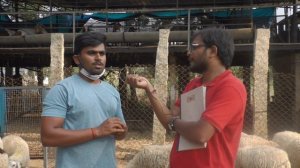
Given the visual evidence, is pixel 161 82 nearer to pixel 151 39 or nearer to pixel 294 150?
pixel 294 150

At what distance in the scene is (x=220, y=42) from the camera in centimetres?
260

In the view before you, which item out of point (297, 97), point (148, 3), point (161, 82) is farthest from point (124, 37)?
point (297, 97)

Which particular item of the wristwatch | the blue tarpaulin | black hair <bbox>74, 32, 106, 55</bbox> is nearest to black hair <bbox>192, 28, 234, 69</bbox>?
the wristwatch

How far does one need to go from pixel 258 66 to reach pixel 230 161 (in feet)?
24.1

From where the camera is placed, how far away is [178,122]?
2.61 m

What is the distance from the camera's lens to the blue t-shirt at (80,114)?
9.07ft

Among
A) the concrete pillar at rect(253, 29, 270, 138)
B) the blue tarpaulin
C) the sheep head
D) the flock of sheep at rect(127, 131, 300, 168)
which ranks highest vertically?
the blue tarpaulin

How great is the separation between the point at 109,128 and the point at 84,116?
18 cm

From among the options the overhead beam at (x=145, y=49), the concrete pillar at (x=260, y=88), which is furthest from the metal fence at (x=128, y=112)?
the concrete pillar at (x=260, y=88)

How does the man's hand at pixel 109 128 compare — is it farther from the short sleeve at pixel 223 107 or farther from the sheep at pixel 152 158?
the sheep at pixel 152 158

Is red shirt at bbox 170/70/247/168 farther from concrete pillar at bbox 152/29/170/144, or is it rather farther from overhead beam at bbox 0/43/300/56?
overhead beam at bbox 0/43/300/56

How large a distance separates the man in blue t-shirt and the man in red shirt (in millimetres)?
451

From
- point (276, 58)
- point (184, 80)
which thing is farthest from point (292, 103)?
point (184, 80)

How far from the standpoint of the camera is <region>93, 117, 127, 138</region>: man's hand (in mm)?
2752
